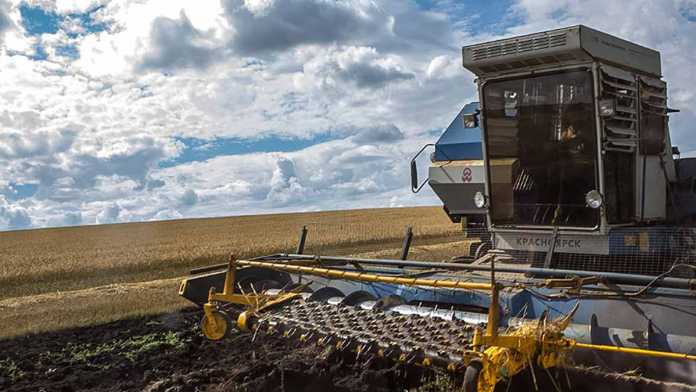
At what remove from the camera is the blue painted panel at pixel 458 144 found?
8523mm

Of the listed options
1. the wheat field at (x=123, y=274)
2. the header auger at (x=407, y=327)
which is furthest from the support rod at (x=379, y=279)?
the wheat field at (x=123, y=274)

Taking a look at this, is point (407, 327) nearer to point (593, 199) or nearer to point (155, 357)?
point (593, 199)

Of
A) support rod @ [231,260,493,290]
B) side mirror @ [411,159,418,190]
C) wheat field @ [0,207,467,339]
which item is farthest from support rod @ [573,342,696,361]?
wheat field @ [0,207,467,339]

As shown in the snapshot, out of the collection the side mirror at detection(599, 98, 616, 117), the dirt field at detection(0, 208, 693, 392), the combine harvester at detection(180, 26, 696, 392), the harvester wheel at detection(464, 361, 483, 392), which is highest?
the side mirror at detection(599, 98, 616, 117)

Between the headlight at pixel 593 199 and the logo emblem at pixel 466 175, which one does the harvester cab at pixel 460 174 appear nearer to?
the logo emblem at pixel 466 175

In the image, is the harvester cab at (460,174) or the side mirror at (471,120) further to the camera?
the harvester cab at (460,174)

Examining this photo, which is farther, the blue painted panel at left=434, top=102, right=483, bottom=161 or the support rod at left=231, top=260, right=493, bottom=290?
the blue painted panel at left=434, top=102, right=483, bottom=161

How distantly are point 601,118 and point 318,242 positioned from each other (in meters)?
16.1

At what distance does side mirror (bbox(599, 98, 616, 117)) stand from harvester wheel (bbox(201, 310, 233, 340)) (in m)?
3.41

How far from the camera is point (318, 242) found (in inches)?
839

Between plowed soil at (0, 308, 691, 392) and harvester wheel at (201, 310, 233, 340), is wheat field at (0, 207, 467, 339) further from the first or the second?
harvester wheel at (201, 310, 233, 340)

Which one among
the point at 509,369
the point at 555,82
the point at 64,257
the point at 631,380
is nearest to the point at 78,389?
the point at 509,369

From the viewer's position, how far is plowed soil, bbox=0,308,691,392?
4.95m

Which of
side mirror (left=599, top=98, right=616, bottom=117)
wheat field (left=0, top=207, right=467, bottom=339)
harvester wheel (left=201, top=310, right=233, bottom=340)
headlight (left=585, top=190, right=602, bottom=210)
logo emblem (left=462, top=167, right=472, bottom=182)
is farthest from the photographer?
wheat field (left=0, top=207, right=467, bottom=339)
